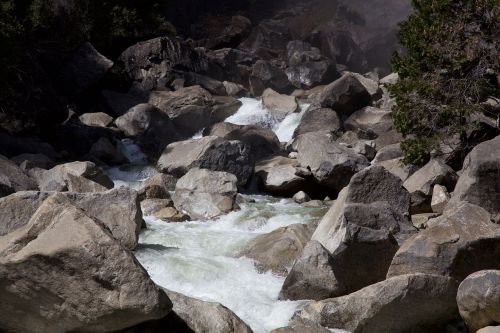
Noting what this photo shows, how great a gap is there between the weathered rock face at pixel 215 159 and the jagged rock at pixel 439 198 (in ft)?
23.1

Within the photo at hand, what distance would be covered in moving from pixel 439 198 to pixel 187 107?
17.3 m

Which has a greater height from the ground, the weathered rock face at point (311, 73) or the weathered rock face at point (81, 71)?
the weathered rock face at point (81, 71)

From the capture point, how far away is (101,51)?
37312 mm

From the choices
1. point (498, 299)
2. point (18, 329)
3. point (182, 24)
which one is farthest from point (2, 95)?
point (182, 24)

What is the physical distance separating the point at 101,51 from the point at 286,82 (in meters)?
11.9

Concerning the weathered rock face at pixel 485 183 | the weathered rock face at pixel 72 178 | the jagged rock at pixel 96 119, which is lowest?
the jagged rock at pixel 96 119

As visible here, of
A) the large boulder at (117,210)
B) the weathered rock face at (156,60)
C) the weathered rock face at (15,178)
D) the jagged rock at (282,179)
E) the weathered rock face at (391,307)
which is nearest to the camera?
the weathered rock face at (391,307)

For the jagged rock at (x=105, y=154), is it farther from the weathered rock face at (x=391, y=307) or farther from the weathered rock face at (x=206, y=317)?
the weathered rock face at (x=391, y=307)

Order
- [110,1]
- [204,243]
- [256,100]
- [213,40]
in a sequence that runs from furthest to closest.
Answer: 1. [213,40]
2. [110,1]
3. [256,100]
4. [204,243]

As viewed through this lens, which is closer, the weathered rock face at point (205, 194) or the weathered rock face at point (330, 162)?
the weathered rock face at point (205, 194)

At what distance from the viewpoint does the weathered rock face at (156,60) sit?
117ft

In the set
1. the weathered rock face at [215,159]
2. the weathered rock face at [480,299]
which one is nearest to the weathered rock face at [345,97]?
the weathered rock face at [215,159]

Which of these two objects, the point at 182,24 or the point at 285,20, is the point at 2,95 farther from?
the point at 285,20

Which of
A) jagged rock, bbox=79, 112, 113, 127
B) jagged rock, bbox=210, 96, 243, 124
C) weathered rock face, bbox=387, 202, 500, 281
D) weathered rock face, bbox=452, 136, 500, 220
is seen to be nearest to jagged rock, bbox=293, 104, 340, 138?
jagged rock, bbox=210, 96, 243, 124
